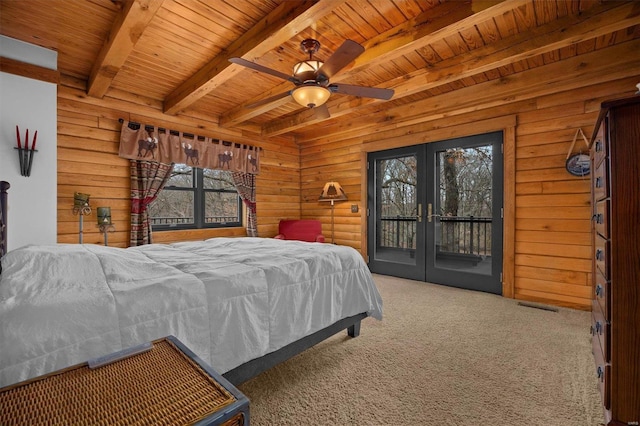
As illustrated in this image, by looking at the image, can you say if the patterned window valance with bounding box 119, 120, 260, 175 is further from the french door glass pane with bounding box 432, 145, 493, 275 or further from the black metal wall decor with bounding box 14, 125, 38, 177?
the french door glass pane with bounding box 432, 145, 493, 275

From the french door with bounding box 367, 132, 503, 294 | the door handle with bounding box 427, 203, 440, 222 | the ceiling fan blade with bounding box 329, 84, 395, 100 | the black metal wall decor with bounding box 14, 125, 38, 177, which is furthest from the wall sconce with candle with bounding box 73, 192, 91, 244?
the door handle with bounding box 427, 203, 440, 222

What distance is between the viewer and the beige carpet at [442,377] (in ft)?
5.11

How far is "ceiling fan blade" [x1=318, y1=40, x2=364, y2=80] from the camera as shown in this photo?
6.51ft

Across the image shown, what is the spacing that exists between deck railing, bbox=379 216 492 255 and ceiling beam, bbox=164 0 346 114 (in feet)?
10.2

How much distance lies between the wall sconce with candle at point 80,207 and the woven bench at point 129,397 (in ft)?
10.2

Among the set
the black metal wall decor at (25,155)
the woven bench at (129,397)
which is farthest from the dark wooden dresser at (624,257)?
the black metal wall decor at (25,155)

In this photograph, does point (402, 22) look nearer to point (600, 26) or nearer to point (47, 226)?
point (600, 26)

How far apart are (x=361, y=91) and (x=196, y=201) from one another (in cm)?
309

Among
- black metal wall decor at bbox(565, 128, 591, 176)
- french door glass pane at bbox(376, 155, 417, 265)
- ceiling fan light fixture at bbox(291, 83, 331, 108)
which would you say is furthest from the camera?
french door glass pane at bbox(376, 155, 417, 265)

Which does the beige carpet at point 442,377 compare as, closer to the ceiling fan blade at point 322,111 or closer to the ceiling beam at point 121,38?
the ceiling fan blade at point 322,111

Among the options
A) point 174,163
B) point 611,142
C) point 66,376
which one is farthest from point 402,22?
point 174,163

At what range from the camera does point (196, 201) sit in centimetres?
448

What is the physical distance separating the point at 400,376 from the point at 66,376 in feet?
5.72

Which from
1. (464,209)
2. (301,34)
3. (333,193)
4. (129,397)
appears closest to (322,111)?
(301,34)
